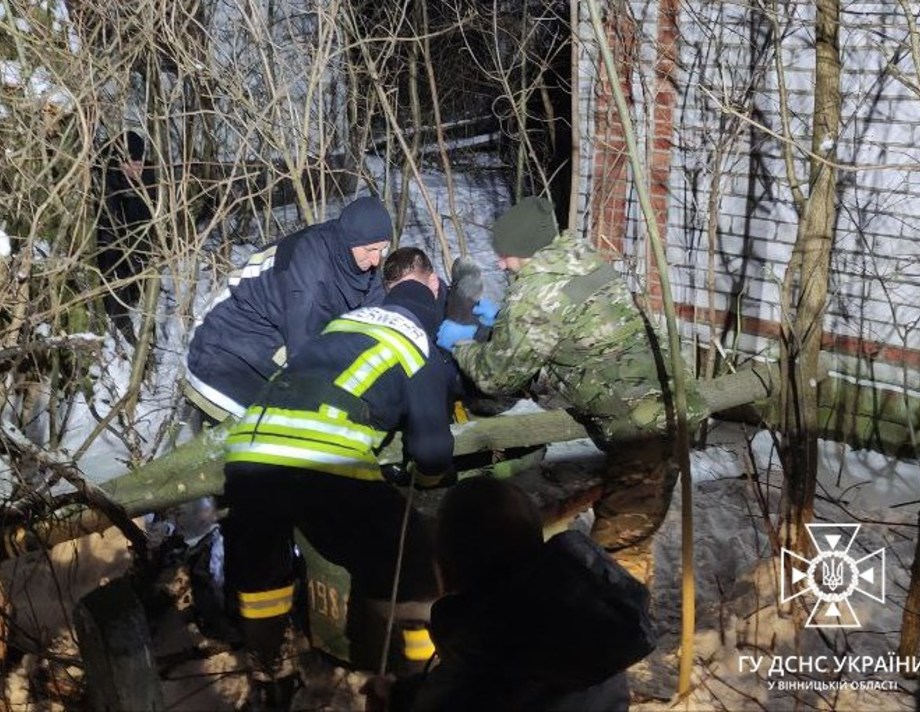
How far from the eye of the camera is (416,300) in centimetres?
387

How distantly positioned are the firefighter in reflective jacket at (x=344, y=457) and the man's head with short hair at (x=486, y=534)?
123 centimetres

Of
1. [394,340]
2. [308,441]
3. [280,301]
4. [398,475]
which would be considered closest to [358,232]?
[280,301]

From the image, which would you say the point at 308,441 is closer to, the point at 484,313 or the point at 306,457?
the point at 306,457

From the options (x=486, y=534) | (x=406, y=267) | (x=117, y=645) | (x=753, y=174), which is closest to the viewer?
(x=486, y=534)

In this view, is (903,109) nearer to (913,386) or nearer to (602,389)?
(913,386)

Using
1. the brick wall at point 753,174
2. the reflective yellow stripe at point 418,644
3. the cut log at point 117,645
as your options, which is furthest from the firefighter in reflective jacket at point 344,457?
the brick wall at point 753,174

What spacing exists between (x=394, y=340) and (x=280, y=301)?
3.26 feet

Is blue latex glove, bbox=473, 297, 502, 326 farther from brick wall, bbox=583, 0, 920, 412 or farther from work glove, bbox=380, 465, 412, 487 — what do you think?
brick wall, bbox=583, 0, 920, 412

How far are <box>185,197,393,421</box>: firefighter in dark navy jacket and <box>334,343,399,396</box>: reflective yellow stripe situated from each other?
80cm

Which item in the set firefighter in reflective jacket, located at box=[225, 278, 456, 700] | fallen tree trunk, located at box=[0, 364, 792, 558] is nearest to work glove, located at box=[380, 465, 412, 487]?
fallen tree trunk, located at box=[0, 364, 792, 558]

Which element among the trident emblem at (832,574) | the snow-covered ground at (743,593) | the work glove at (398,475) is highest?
the work glove at (398,475)

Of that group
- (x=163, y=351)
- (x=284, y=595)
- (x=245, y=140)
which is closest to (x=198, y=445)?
(x=284, y=595)

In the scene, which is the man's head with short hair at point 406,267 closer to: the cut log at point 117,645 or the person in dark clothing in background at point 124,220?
the cut log at point 117,645

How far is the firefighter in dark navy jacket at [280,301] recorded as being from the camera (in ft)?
13.2
